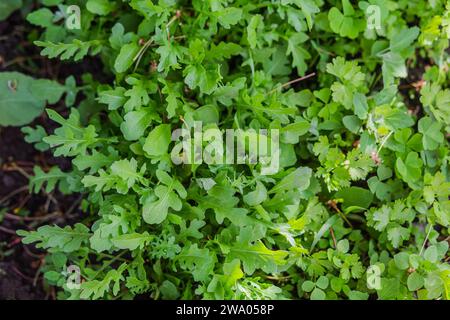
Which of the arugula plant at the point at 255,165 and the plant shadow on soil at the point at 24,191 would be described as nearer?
the arugula plant at the point at 255,165

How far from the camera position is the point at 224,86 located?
189 cm

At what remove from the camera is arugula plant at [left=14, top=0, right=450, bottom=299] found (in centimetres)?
180

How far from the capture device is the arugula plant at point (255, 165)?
5.90 feet

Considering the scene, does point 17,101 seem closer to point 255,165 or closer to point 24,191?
point 24,191

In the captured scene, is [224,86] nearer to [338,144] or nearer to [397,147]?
[338,144]

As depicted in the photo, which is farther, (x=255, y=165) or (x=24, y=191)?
(x=24, y=191)

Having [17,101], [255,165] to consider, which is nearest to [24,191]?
[17,101]

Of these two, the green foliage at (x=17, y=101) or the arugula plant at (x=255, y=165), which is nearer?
the arugula plant at (x=255, y=165)

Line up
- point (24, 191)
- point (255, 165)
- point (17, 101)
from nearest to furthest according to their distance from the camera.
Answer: point (255, 165)
point (17, 101)
point (24, 191)

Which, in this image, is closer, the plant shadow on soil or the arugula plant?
the arugula plant

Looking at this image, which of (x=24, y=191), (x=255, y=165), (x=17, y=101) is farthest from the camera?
(x=24, y=191)

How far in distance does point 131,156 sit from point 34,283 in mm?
645

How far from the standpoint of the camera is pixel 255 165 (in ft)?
6.06
